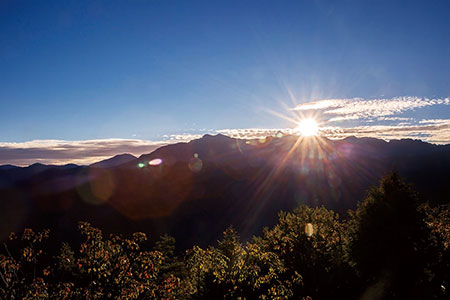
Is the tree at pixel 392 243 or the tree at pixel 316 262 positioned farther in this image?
the tree at pixel 316 262

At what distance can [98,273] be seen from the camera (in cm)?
1085

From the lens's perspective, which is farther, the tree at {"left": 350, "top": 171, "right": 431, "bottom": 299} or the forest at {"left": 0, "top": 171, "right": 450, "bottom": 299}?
the tree at {"left": 350, "top": 171, "right": 431, "bottom": 299}

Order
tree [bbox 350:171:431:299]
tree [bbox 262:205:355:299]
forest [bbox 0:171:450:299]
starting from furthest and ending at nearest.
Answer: tree [bbox 262:205:355:299], tree [bbox 350:171:431:299], forest [bbox 0:171:450:299]

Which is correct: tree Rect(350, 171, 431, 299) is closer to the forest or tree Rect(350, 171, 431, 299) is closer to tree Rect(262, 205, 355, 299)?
the forest

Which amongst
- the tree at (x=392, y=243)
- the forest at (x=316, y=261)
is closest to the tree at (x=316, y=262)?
the forest at (x=316, y=261)

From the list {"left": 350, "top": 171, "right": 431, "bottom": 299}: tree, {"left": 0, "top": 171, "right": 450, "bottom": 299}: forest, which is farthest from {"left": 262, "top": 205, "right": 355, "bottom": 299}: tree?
{"left": 350, "top": 171, "right": 431, "bottom": 299}: tree

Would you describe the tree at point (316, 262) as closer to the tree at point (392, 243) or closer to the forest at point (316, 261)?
the forest at point (316, 261)

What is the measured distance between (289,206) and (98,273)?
625ft

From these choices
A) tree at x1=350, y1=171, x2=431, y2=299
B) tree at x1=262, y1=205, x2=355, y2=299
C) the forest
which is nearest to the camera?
the forest

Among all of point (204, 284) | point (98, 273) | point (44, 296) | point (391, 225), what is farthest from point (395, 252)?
point (44, 296)

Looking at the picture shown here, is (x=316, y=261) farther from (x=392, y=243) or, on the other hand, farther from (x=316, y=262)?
(x=392, y=243)

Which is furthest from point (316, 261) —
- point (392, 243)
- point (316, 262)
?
point (392, 243)

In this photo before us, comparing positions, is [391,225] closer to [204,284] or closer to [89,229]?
[204,284]

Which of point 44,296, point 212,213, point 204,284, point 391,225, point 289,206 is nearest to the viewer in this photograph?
point 44,296
